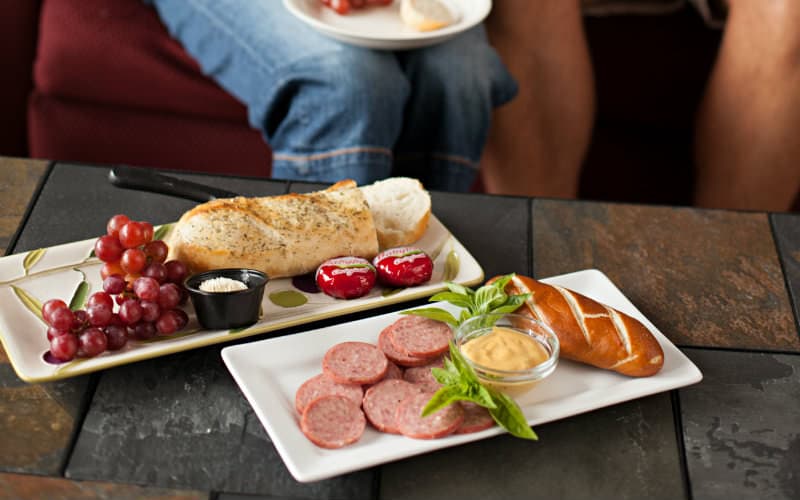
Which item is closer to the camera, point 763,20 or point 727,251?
point 727,251

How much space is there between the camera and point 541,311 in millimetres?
1023

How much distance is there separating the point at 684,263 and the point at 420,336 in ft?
1.50

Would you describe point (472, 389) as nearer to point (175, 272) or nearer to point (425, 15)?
point (175, 272)

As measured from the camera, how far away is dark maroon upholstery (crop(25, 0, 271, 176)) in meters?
1.98

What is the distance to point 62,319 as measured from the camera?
3.18 feet

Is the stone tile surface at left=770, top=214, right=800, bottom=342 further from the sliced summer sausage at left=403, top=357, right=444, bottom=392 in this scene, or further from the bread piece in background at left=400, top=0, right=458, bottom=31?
the bread piece in background at left=400, top=0, right=458, bottom=31

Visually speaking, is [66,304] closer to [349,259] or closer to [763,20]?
[349,259]

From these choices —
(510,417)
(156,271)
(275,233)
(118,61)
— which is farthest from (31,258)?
(118,61)

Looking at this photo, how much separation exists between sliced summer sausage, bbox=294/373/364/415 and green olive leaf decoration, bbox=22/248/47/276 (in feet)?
1.32

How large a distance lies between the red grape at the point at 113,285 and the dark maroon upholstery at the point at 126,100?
1.07 metres

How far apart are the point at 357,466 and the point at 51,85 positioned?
57.7 inches

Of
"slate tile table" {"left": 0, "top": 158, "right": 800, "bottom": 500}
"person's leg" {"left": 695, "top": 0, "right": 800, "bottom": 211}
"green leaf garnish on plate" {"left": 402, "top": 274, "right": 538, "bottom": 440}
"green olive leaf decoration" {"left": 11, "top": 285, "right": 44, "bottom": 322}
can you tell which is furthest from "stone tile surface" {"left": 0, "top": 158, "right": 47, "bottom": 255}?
"person's leg" {"left": 695, "top": 0, "right": 800, "bottom": 211}

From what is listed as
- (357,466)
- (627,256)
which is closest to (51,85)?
(627,256)

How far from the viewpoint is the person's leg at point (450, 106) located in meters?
1.91
